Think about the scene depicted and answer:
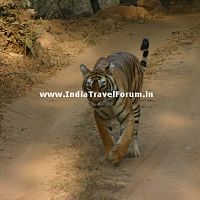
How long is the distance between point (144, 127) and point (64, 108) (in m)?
1.82

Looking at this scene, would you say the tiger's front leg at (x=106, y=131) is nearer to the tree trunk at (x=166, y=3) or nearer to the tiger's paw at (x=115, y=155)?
the tiger's paw at (x=115, y=155)

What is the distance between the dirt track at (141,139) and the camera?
19.6ft

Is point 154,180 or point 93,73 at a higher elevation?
point 93,73

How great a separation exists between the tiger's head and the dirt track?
98 cm

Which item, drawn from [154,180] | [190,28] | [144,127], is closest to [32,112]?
[144,127]

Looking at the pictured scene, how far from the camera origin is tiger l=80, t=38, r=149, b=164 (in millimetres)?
6023

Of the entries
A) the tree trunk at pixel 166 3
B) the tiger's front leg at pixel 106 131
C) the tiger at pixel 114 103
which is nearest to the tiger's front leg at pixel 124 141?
the tiger at pixel 114 103

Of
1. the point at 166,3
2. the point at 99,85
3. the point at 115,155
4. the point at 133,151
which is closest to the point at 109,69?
the point at 99,85

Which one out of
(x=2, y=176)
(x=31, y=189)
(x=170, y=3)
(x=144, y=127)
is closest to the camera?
(x=31, y=189)

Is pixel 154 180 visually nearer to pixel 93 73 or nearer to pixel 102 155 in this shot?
pixel 102 155

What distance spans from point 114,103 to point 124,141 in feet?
1.69

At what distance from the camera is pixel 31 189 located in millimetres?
6016

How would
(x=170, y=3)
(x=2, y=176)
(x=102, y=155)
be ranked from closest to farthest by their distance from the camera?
1. (x=2, y=176)
2. (x=102, y=155)
3. (x=170, y=3)

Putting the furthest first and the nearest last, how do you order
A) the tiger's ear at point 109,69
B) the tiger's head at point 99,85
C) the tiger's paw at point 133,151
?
the tiger's paw at point 133,151, the tiger's ear at point 109,69, the tiger's head at point 99,85
